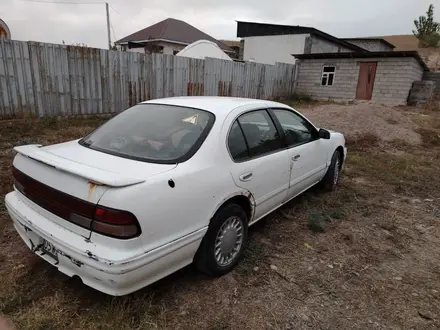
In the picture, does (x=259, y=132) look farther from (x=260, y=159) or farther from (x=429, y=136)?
(x=429, y=136)

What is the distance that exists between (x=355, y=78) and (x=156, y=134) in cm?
1811

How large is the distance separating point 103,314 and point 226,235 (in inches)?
42.2

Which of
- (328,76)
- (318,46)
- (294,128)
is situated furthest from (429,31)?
(294,128)

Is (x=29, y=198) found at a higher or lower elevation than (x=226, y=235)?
higher

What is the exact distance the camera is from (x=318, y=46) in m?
24.9

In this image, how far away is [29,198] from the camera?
2367mm

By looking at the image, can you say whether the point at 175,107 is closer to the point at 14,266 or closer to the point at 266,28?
the point at 14,266

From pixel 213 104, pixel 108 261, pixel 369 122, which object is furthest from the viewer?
pixel 369 122

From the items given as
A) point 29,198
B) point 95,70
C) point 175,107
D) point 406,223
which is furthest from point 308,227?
point 95,70

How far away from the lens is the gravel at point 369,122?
9.27 metres

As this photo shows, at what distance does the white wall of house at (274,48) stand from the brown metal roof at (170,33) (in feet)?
16.5

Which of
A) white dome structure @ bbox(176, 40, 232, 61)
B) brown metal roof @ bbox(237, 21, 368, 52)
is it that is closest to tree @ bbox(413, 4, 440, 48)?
brown metal roof @ bbox(237, 21, 368, 52)

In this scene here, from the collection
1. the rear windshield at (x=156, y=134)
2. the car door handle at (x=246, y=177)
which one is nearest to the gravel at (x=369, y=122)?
the car door handle at (x=246, y=177)

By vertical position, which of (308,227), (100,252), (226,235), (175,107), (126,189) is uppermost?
(175,107)
